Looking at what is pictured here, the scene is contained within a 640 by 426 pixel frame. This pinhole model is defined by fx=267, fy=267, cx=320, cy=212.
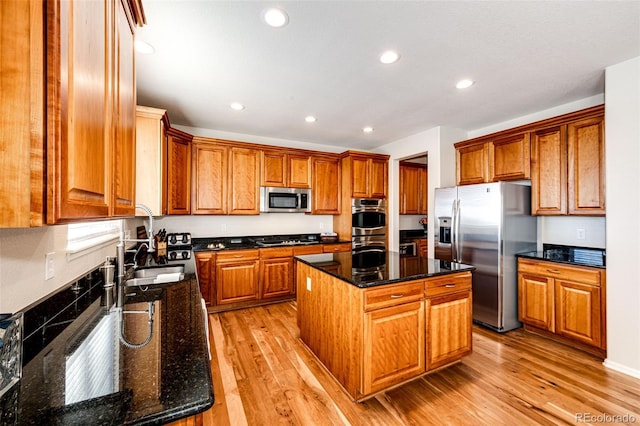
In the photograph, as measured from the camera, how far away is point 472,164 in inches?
147

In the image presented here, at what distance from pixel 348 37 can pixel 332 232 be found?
3.49m

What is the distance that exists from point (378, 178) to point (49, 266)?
13.9 feet

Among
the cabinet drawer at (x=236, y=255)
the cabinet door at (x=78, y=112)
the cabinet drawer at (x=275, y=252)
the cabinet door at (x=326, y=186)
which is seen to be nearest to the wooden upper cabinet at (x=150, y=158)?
the cabinet drawer at (x=236, y=255)

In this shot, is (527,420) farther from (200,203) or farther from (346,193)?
(200,203)

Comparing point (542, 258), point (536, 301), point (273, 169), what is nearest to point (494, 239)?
point (542, 258)

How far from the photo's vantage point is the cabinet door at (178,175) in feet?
10.4

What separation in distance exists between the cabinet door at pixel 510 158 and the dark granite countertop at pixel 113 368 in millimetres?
3678

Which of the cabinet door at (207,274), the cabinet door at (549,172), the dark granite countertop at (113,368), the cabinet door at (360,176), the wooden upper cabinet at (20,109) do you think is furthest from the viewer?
the cabinet door at (360,176)

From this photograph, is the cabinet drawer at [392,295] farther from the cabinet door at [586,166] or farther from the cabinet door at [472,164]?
the cabinet door at [472,164]

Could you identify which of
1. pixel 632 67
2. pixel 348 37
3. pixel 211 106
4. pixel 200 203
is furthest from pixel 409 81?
pixel 200 203

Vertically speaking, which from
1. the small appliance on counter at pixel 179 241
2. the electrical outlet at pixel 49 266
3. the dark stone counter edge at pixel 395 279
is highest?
the electrical outlet at pixel 49 266

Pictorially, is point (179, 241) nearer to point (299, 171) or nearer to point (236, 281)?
point (236, 281)

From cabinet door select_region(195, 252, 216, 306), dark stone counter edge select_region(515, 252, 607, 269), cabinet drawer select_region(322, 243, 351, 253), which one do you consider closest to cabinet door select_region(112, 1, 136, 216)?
cabinet door select_region(195, 252, 216, 306)

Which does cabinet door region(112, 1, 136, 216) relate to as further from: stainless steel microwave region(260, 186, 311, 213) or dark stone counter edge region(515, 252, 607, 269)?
dark stone counter edge region(515, 252, 607, 269)
